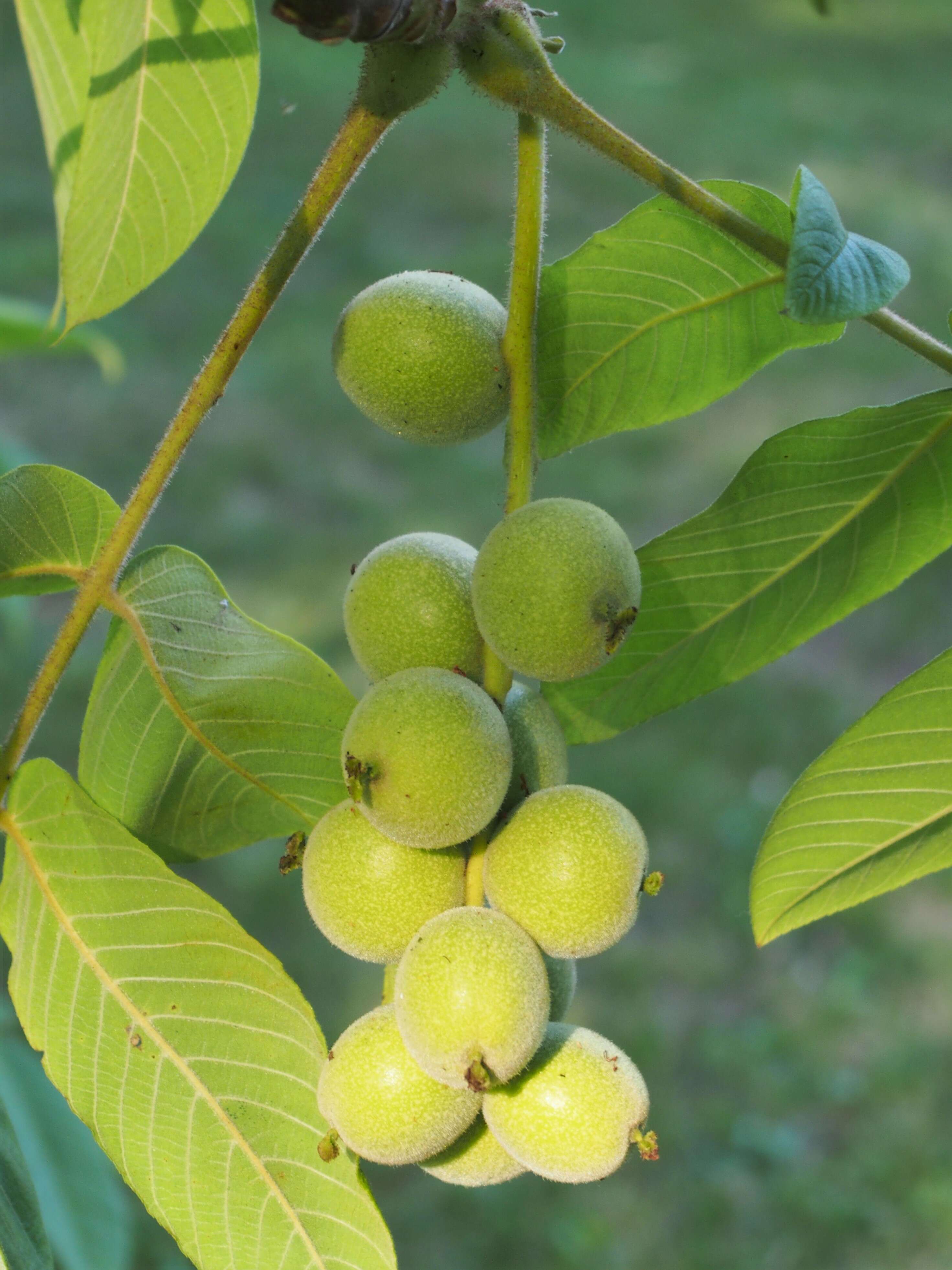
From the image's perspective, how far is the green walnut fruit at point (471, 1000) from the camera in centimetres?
84

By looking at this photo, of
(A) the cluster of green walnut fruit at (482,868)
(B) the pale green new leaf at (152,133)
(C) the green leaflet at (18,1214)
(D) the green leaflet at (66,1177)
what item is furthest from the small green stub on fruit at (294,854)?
(D) the green leaflet at (66,1177)

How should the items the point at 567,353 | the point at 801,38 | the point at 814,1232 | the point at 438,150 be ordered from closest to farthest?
the point at 567,353, the point at 814,1232, the point at 438,150, the point at 801,38

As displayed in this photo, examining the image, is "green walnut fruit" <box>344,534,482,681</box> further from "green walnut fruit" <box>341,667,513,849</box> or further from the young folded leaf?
the young folded leaf

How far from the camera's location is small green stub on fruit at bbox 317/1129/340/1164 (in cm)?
92

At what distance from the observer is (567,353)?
1159 millimetres

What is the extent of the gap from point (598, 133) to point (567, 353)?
220mm

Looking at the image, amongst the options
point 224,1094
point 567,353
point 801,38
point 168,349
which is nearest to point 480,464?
point 168,349

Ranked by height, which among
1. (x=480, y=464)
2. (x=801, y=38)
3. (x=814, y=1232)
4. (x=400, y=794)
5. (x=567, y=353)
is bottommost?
(x=814, y=1232)

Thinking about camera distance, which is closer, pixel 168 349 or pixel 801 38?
pixel 168 349

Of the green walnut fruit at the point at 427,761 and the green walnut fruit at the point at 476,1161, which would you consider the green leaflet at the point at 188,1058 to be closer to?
the green walnut fruit at the point at 476,1161

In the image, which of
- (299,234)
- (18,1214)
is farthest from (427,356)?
(18,1214)

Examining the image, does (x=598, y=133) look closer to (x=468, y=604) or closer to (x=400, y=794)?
(x=468, y=604)

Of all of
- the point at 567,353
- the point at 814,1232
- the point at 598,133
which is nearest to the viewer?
the point at 598,133

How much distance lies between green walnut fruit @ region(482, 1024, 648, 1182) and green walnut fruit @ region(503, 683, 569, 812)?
0.64 feet
